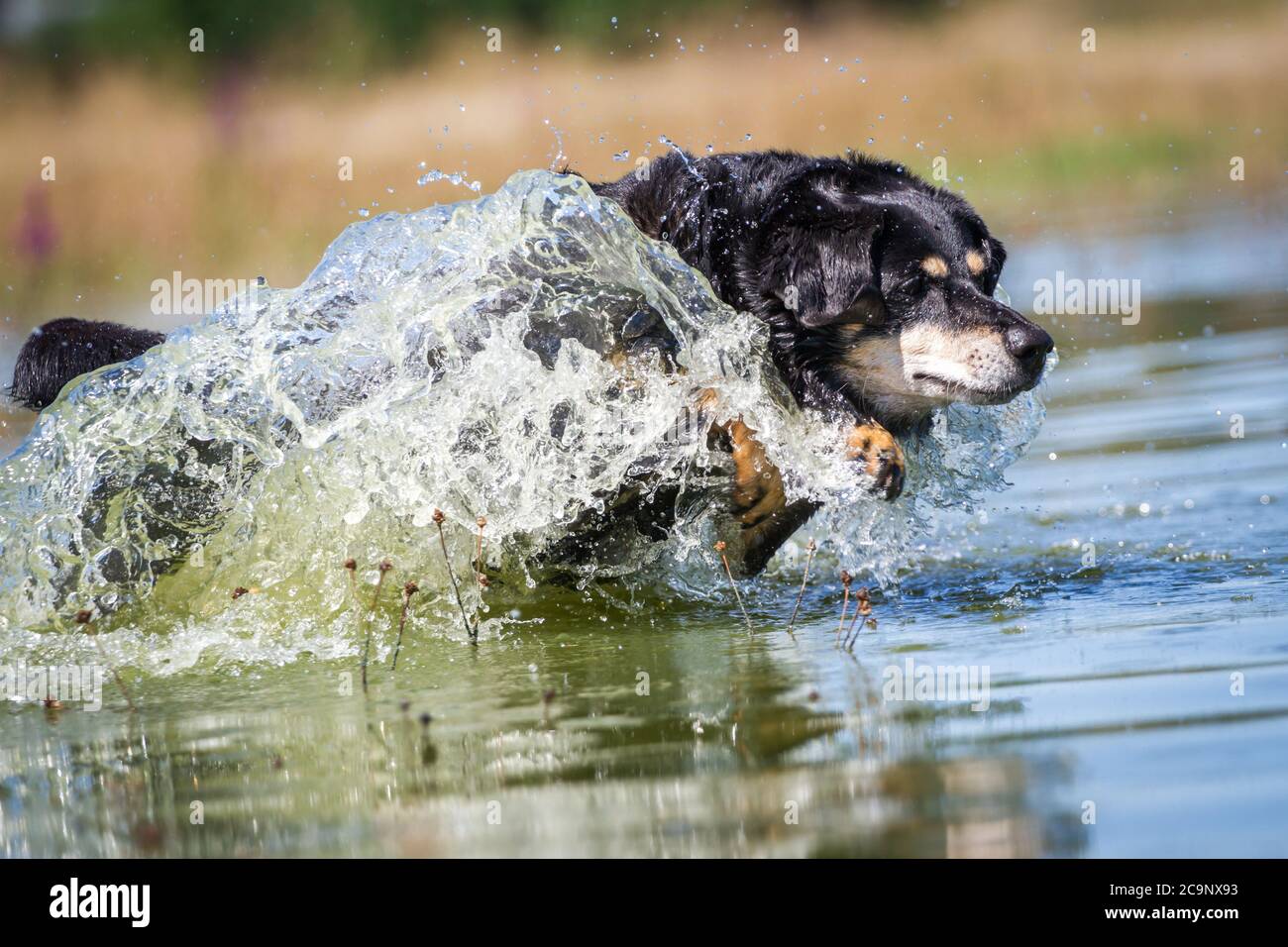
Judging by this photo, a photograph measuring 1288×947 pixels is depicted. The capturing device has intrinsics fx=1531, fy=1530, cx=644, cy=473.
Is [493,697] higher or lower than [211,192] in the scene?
lower

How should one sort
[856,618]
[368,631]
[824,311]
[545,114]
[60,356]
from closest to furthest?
1. [368,631]
2. [856,618]
3. [824,311]
4. [60,356]
5. [545,114]

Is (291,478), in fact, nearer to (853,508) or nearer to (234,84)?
(853,508)

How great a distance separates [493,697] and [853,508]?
60.3 inches

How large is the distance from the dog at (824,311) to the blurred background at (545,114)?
650 centimetres

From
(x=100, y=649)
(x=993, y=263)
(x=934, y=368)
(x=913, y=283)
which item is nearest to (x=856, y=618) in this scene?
(x=934, y=368)

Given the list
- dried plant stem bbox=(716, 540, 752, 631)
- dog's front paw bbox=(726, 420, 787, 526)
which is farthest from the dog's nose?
dried plant stem bbox=(716, 540, 752, 631)

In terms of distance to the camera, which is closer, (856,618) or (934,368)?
(856,618)

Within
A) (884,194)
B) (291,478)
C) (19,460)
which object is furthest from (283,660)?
(884,194)

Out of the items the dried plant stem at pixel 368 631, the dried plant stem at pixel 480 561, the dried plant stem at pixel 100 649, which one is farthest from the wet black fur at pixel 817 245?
the dried plant stem at pixel 100 649

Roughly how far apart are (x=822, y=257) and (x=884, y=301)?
26 centimetres

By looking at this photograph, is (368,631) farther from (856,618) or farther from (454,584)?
(856,618)

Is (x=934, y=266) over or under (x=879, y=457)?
over

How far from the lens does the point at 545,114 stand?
14781mm
